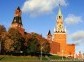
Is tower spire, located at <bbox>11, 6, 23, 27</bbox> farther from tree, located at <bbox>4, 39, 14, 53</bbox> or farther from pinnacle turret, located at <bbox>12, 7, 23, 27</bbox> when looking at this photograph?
tree, located at <bbox>4, 39, 14, 53</bbox>

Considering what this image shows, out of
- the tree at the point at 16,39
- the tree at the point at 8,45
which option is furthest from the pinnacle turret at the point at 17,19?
the tree at the point at 8,45

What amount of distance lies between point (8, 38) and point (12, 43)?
9.69 feet

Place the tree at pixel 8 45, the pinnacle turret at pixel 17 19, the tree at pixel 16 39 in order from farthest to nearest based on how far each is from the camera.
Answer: the pinnacle turret at pixel 17 19
the tree at pixel 16 39
the tree at pixel 8 45

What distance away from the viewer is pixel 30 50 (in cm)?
14075

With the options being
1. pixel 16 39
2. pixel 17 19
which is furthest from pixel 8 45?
pixel 17 19

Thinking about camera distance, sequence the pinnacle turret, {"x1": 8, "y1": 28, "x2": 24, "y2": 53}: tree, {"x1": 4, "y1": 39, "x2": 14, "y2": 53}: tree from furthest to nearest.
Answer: the pinnacle turret
{"x1": 8, "y1": 28, "x2": 24, "y2": 53}: tree
{"x1": 4, "y1": 39, "x2": 14, "y2": 53}: tree

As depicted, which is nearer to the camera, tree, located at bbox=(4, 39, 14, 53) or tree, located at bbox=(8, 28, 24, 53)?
tree, located at bbox=(4, 39, 14, 53)

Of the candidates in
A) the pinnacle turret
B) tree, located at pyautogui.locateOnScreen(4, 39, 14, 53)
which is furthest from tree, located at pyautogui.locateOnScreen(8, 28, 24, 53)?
the pinnacle turret

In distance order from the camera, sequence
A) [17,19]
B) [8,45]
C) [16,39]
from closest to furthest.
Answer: [8,45]
[16,39]
[17,19]

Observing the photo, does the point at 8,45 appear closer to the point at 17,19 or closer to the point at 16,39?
the point at 16,39

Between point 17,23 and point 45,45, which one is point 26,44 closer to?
point 45,45

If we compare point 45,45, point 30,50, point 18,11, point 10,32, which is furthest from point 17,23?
point 10,32

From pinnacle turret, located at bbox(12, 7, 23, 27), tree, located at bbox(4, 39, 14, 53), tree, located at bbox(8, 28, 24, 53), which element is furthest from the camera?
pinnacle turret, located at bbox(12, 7, 23, 27)

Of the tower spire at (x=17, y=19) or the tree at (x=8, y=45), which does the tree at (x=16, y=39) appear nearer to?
the tree at (x=8, y=45)
